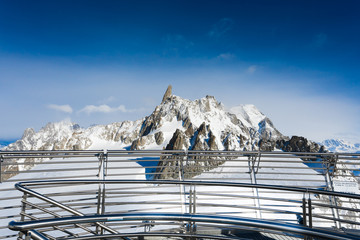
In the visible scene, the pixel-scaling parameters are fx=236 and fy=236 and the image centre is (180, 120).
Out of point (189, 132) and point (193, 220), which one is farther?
point (189, 132)

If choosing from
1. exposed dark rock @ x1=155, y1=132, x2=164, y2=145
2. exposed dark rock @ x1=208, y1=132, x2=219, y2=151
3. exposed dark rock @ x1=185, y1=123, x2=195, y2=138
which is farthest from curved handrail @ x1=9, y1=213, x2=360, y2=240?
exposed dark rock @ x1=155, y1=132, x2=164, y2=145

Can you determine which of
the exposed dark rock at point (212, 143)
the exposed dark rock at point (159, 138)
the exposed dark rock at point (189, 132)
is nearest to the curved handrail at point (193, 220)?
the exposed dark rock at point (212, 143)

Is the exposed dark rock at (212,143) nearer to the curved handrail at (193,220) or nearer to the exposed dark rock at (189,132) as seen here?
the exposed dark rock at (189,132)

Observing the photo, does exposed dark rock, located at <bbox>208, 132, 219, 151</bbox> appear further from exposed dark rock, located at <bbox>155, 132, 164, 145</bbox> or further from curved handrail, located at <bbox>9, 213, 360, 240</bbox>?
curved handrail, located at <bbox>9, 213, 360, 240</bbox>

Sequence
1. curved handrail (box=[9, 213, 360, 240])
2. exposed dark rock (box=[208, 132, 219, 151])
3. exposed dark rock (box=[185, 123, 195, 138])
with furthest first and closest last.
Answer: exposed dark rock (box=[185, 123, 195, 138])
exposed dark rock (box=[208, 132, 219, 151])
curved handrail (box=[9, 213, 360, 240])

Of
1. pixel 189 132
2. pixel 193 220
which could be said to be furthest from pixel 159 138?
pixel 193 220

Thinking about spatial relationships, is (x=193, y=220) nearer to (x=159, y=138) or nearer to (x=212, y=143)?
(x=212, y=143)

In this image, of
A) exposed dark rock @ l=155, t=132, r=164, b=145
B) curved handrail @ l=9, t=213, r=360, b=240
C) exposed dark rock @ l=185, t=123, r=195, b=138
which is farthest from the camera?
exposed dark rock @ l=155, t=132, r=164, b=145

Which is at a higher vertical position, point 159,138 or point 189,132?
point 189,132

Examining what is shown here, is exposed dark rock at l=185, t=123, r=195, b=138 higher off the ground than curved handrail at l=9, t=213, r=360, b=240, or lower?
higher

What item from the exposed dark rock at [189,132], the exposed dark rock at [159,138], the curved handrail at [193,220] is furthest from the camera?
the exposed dark rock at [159,138]

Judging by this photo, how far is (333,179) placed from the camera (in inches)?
229

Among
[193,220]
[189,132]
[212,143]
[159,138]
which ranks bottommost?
[193,220]

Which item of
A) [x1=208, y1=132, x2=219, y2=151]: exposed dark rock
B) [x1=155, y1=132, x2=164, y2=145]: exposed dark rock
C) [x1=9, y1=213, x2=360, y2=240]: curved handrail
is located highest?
[x1=155, y1=132, x2=164, y2=145]: exposed dark rock
